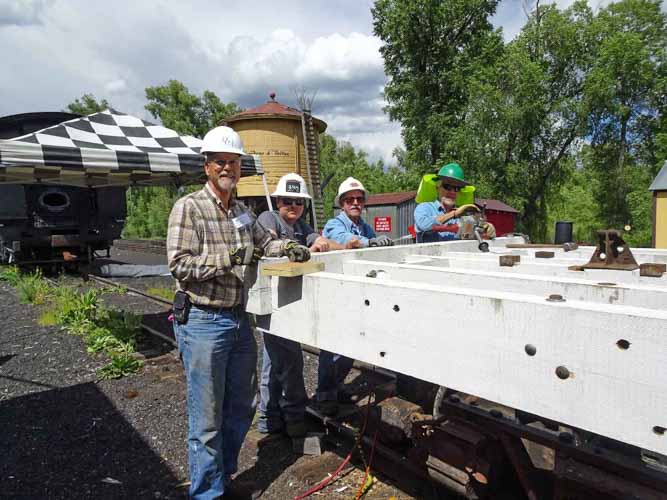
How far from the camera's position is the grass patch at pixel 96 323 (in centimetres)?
482

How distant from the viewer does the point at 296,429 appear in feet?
10.5

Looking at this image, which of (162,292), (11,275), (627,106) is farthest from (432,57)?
(11,275)

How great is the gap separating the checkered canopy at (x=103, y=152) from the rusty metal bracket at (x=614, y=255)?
192 inches

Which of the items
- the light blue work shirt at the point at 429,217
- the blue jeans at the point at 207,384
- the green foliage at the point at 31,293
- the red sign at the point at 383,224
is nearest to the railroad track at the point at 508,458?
the blue jeans at the point at 207,384

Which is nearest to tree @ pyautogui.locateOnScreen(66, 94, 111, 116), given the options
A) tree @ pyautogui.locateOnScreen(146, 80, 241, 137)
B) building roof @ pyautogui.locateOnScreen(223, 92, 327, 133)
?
tree @ pyautogui.locateOnScreen(146, 80, 241, 137)

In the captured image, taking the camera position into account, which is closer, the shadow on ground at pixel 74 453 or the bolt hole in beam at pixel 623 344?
the bolt hole in beam at pixel 623 344

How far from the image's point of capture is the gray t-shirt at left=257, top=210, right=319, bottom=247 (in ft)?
11.2

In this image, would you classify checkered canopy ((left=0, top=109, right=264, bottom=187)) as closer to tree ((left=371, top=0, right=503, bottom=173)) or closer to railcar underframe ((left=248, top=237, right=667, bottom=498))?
railcar underframe ((left=248, top=237, right=667, bottom=498))

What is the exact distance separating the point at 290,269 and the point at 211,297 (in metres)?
0.68

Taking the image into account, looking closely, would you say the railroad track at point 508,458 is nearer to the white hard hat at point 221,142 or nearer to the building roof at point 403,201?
the white hard hat at point 221,142

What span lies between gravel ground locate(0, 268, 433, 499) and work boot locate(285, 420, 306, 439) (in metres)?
0.12

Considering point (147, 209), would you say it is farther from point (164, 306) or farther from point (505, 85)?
point (164, 306)

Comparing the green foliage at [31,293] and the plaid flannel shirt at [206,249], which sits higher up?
the plaid flannel shirt at [206,249]

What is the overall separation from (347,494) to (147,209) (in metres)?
35.1
